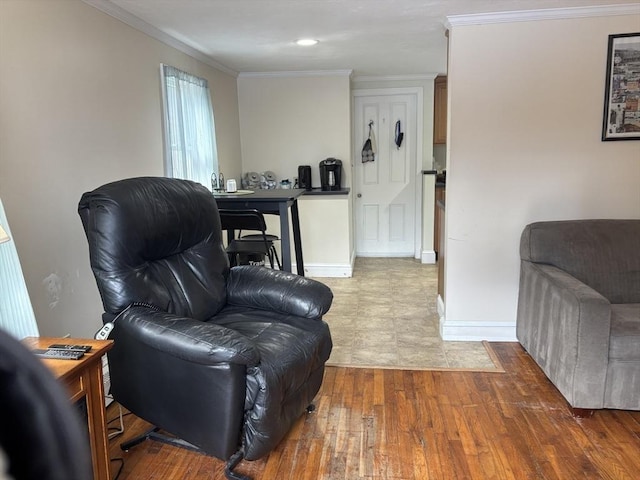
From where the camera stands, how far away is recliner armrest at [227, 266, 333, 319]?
7.32 ft

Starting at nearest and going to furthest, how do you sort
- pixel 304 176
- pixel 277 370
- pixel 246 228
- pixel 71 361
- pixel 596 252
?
→ pixel 71 361 < pixel 277 370 < pixel 596 252 < pixel 246 228 < pixel 304 176

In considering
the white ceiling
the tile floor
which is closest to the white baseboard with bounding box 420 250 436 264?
the tile floor

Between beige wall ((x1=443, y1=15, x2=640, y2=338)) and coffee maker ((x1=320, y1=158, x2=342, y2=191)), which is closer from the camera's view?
beige wall ((x1=443, y1=15, x2=640, y2=338))

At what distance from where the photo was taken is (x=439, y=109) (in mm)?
5340

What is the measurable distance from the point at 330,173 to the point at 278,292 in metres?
2.80

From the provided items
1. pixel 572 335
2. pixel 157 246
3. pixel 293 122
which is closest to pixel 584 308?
→ pixel 572 335

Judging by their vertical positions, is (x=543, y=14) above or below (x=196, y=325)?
above

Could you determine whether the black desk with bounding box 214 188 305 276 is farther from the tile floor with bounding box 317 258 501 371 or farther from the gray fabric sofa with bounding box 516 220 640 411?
the gray fabric sofa with bounding box 516 220 640 411

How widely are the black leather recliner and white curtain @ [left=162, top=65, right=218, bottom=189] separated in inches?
41.6

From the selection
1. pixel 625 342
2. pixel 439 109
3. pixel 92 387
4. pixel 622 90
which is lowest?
pixel 625 342

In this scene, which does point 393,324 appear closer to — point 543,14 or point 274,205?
point 274,205

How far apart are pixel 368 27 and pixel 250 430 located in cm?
255

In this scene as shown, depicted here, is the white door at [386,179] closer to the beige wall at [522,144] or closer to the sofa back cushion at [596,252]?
the beige wall at [522,144]

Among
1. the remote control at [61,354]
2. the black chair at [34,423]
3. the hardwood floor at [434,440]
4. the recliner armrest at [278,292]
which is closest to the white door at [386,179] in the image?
the hardwood floor at [434,440]
